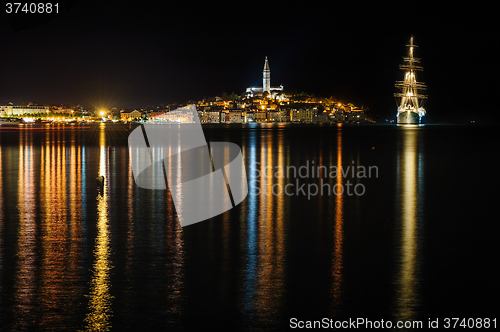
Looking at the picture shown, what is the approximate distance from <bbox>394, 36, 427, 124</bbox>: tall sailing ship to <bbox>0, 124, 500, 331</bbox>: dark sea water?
118 metres

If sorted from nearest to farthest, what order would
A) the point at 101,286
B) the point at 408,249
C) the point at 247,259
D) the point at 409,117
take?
the point at 101,286, the point at 247,259, the point at 408,249, the point at 409,117

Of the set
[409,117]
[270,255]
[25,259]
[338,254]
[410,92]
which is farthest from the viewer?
[409,117]

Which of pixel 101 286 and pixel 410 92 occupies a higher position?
pixel 410 92

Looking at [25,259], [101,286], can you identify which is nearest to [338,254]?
[101,286]

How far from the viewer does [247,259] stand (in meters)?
7.83

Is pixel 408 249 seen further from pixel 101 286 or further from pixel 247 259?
pixel 101 286

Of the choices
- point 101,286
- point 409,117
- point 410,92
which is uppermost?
point 410,92

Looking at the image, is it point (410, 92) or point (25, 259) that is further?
point (410, 92)

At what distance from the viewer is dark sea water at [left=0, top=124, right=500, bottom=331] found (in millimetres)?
5855

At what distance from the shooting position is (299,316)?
5.73 m

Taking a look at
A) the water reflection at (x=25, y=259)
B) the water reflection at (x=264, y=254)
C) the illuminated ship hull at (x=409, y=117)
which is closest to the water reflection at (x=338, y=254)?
the water reflection at (x=264, y=254)

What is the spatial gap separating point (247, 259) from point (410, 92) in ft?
416

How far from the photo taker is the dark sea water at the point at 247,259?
231 inches

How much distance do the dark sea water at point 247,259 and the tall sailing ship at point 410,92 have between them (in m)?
118
